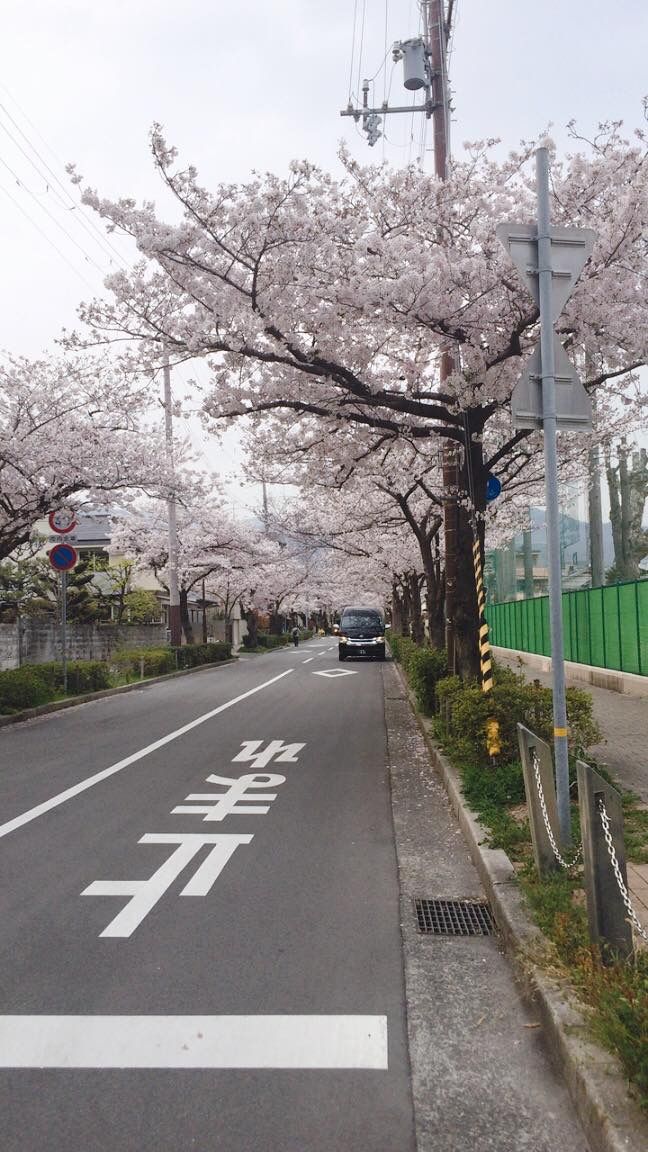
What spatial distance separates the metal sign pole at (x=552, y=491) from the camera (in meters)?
4.94

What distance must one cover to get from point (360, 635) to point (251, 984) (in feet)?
A: 103

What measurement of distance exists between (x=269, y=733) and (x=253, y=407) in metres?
4.63

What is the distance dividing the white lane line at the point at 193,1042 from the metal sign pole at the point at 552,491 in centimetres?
196

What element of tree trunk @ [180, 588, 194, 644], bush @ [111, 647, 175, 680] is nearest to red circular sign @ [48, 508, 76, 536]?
bush @ [111, 647, 175, 680]

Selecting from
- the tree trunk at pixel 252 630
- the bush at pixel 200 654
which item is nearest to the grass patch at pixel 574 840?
the bush at pixel 200 654

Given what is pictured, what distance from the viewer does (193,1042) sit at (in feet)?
10.7

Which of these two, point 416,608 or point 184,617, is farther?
point 184,617

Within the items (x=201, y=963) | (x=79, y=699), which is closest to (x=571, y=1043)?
(x=201, y=963)

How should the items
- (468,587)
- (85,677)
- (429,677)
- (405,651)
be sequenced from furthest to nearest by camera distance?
(405,651) → (85,677) → (429,677) → (468,587)

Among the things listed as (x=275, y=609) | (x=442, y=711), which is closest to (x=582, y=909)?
(x=442, y=711)

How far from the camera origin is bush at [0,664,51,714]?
1432cm

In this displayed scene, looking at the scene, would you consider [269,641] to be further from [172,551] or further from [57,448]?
[57,448]

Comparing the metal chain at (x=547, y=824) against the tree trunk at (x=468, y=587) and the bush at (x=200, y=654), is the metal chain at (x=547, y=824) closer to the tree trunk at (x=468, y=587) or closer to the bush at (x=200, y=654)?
the tree trunk at (x=468, y=587)

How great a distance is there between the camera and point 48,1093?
2.95 meters
